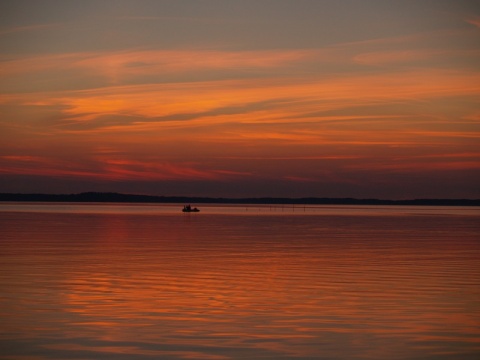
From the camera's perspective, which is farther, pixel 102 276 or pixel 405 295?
pixel 102 276

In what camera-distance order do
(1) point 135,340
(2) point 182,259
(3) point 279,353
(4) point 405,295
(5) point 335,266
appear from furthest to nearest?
(2) point 182,259 < (5) point 335,266 < (4) point 405,295 < (1) point 135,340 < (3) point 279,353

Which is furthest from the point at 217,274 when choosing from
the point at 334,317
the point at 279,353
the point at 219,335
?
the point at 279,353

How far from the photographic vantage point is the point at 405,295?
24.7 m

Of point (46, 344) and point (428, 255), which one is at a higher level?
point (428, 255)

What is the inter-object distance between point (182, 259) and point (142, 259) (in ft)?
5.96

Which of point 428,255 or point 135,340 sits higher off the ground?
point 428,255

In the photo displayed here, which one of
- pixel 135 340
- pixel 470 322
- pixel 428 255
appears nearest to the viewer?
pixel 135 340

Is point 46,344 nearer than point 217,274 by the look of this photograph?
Yes

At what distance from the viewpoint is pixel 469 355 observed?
647 inches

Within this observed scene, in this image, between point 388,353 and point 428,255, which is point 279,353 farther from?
point 428,255

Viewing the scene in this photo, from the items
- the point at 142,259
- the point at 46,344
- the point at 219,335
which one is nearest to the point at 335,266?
the point at 142,259

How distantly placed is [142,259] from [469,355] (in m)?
22.5

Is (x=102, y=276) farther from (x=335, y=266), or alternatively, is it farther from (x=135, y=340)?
(x=135, y=340)

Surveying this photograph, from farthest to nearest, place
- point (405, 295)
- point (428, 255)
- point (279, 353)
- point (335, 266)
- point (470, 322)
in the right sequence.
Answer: point (428, 255) < point (335, 266) < point (405, 295) < point (470, 322) < point (279, 353)
